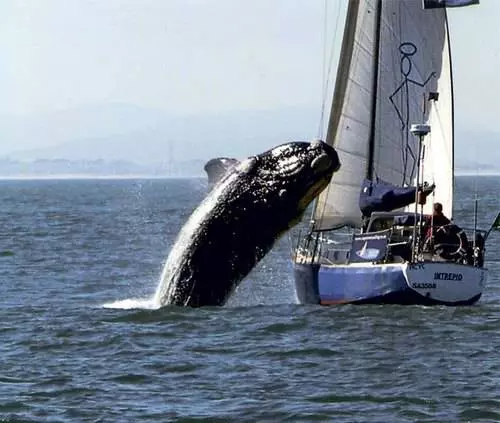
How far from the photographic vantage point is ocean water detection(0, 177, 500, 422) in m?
15.6

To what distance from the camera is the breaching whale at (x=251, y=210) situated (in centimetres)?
2089

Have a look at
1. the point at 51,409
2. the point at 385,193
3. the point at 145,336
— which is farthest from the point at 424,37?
the point at 51,409

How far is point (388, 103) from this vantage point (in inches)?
1192

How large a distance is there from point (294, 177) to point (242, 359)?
3.33 metres

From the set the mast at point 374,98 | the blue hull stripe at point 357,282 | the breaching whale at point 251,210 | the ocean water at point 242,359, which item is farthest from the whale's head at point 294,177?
the mast at point 374,98

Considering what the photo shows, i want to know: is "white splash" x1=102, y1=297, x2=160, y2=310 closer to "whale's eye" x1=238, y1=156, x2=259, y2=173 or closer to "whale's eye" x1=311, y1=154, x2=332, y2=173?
"whale's eye" x1=238, y1=156, x2=259, y2=173

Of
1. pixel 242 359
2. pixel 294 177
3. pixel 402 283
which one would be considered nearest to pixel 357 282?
pixel 402 283

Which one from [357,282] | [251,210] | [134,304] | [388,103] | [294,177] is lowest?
[134,304]

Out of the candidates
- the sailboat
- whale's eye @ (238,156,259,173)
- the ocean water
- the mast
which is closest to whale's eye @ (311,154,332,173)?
whale's eye @ (238,156,259,173)

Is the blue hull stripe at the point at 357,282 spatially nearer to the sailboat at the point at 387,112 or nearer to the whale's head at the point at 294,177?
the sailboat at the point at 387,112

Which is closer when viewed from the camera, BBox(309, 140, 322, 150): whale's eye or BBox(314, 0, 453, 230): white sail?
BBox(309, 140, 322, 150): whale's eye

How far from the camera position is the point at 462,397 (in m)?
16.1

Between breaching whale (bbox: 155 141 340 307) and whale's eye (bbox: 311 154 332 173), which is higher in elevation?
whale's eye (bbox: 311 154 332 173)

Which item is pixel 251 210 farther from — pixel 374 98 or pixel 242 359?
pixel 374 98
